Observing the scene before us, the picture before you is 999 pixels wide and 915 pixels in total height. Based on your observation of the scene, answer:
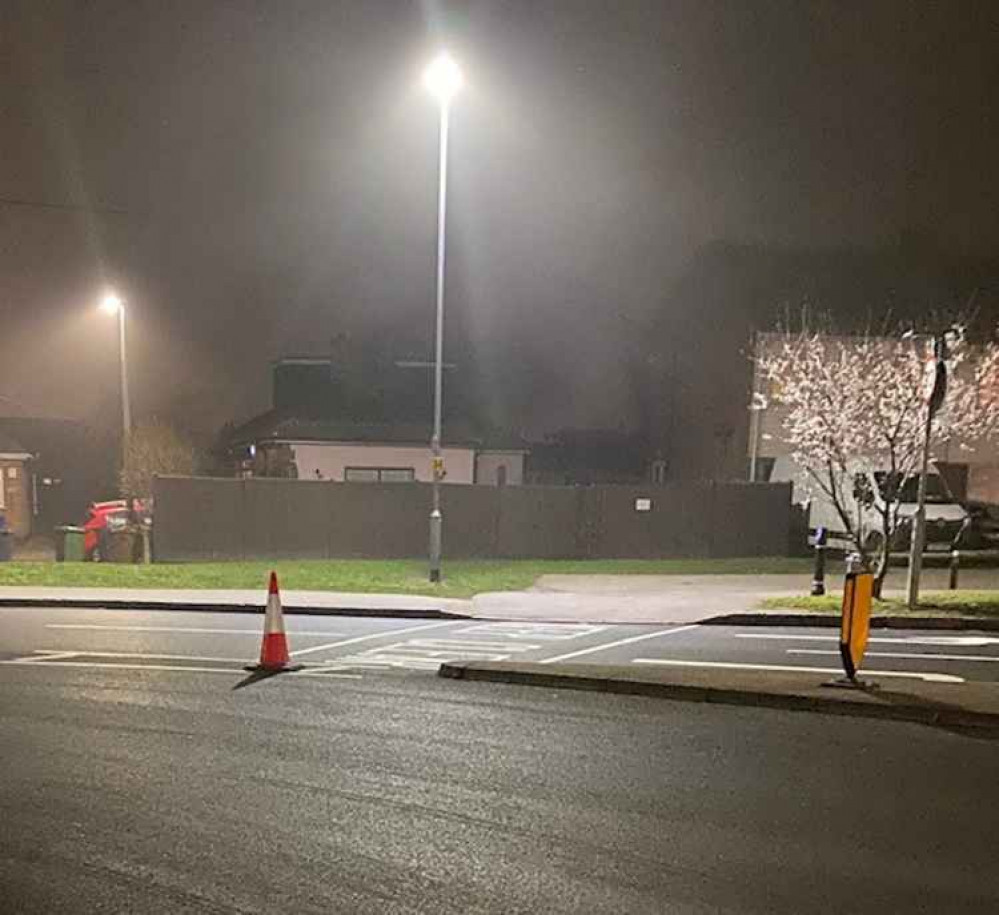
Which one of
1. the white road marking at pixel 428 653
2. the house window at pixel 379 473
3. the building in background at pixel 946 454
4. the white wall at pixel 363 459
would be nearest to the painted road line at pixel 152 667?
the white road marking at pixel 428 653

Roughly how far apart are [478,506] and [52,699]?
1710 cm

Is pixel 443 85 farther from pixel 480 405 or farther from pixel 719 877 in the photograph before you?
pixel 480 405

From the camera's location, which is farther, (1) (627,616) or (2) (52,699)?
(1) (627,616)

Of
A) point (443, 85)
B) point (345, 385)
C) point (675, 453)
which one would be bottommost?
A: point (675, 453)

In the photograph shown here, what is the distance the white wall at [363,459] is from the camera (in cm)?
3456

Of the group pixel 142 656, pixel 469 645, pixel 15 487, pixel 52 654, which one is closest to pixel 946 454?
pixel 469 645

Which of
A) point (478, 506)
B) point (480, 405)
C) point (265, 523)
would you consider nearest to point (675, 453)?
point (480, 405)

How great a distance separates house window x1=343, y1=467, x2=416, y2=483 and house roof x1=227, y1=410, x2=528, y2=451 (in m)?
0.94

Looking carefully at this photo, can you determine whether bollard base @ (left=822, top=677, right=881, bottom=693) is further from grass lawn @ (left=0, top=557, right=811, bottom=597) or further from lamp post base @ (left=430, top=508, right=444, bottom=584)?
lamp post base @ (left=430, top=508, right=444, bottom=584)

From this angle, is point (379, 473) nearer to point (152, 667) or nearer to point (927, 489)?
point (927, 489)

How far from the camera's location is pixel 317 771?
6.29 metres

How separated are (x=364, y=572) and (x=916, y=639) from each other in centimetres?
1182

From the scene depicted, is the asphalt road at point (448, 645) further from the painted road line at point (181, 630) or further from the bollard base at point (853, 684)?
the bollard base at point (853, 684)

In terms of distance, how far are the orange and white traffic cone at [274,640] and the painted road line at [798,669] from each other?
3.66m
